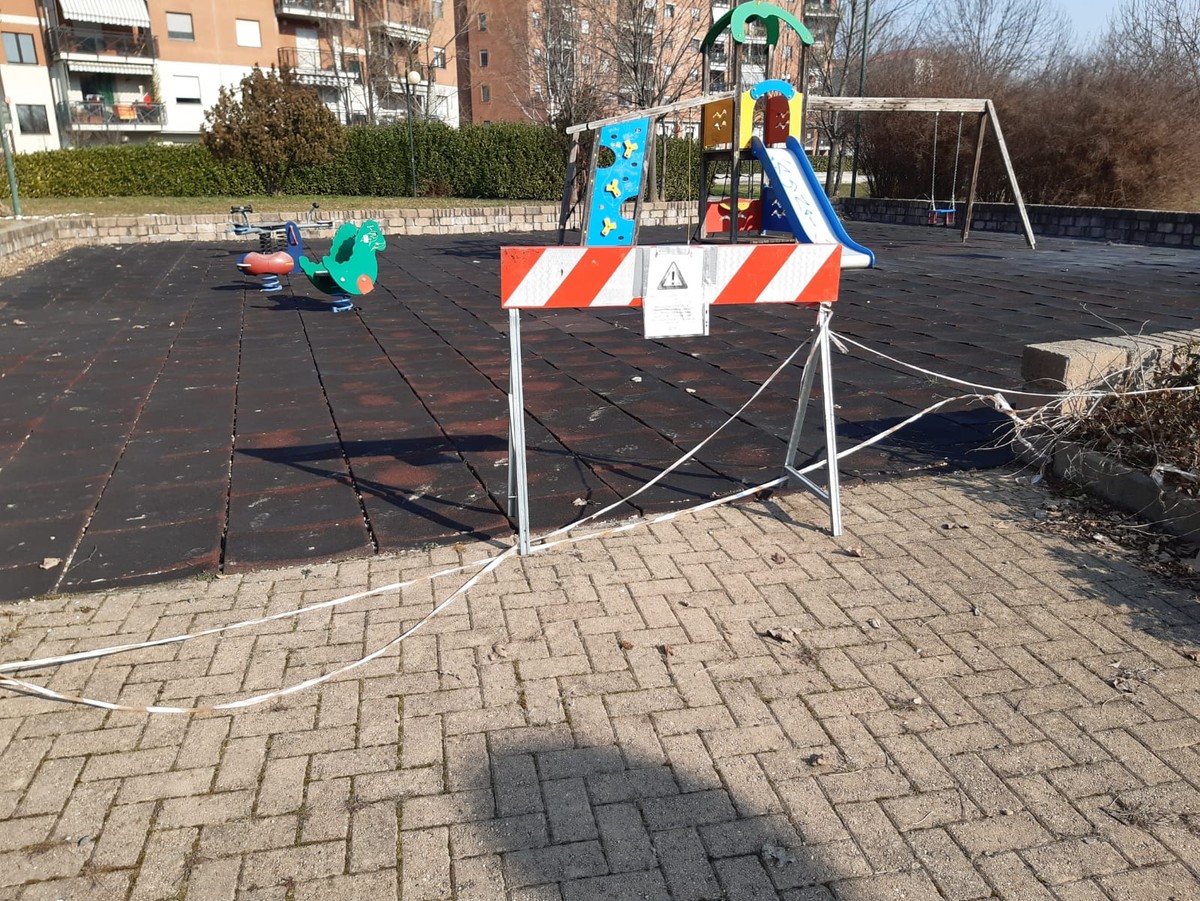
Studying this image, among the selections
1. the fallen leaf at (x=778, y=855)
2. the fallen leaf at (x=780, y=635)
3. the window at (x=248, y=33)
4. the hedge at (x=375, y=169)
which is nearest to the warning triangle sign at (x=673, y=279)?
the fallen leaf at (x=780, y=635)

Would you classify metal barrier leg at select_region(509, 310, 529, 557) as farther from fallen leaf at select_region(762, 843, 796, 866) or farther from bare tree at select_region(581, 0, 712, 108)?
bare tree at select_region(581, 0, 712, 108)

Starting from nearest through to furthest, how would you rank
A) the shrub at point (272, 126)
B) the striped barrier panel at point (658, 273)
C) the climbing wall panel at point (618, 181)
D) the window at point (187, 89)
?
the striped barrier panel at point (658, 273)
the climbing wall panel at point (618, 181)
the shrub at point (272, 126)
the window at point (187, 89)

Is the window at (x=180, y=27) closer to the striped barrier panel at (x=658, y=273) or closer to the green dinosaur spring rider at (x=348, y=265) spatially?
the green dinosaur spring rider at (x=348, y=265)

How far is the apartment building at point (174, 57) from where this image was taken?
135ft

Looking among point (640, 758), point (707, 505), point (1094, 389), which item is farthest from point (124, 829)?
point (1094, 389)

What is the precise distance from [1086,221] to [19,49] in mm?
45724

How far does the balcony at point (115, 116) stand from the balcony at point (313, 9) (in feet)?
26.9

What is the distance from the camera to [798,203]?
1081 centimetres

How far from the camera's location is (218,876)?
83.5 inches

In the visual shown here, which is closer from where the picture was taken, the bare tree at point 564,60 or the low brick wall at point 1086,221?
the low brick wall at point 1086,221

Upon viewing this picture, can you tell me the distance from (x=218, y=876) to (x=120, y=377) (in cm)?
576

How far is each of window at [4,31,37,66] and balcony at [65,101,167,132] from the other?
2.60 metres

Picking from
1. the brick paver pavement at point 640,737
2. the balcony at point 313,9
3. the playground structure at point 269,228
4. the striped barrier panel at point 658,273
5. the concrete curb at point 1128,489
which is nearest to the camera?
the brick paver pavement at point 640,737

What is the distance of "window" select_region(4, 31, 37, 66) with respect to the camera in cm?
4062
